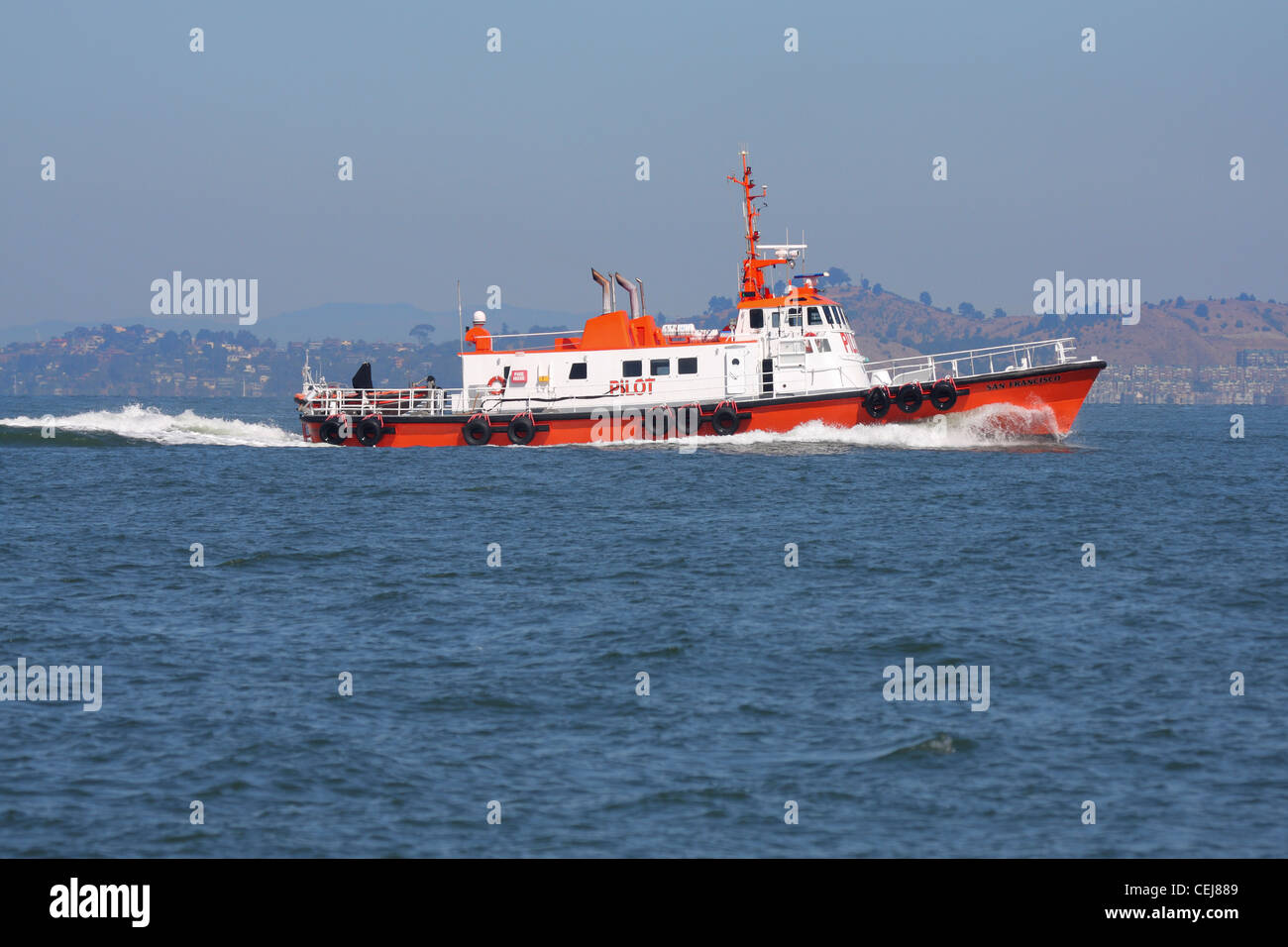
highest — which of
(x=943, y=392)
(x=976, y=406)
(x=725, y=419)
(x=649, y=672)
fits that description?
(x=943, y=392)

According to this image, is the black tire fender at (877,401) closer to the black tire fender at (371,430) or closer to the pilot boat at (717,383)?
the pilot boat at (717,383)

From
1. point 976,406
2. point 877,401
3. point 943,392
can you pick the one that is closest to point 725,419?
point 877,401

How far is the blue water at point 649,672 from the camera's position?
10.4 meters

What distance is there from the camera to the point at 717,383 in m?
38.0

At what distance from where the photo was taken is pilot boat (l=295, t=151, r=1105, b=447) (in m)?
37.0

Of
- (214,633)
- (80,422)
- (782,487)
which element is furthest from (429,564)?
(80,422)

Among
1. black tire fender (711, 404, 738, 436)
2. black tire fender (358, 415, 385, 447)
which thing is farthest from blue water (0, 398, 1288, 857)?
black tire fender (358, 415, 385, 447)

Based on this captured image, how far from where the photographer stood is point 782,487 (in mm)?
31344

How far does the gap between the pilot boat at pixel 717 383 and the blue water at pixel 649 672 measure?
644 cm

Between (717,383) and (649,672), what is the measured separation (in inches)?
935

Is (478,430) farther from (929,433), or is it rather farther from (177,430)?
(177,430)

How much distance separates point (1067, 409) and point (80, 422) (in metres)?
39.5

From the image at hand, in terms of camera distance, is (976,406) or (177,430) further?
(177,430)
